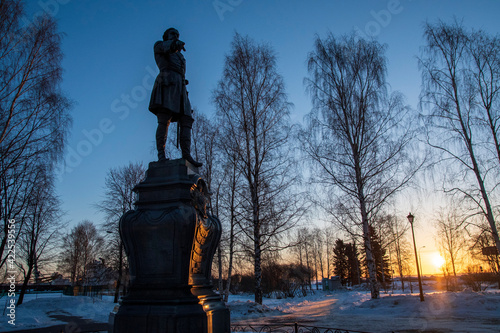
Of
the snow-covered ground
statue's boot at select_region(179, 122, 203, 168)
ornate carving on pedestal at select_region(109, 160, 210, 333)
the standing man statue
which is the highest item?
the standing man statue

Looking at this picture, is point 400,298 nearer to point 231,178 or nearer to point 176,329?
point 231,178

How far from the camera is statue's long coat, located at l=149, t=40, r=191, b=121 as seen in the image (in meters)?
5.85

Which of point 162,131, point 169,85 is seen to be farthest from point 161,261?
point 169,85

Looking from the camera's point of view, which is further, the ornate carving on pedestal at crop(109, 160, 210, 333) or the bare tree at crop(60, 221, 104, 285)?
the bare tree at crop(60, 221, 104, 285)

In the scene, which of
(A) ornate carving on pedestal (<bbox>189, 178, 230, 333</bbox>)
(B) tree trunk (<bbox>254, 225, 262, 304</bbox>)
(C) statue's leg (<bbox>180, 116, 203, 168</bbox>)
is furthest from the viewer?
(B) tree trunk (<bbox>254, 225, 262, 304</bbox>)

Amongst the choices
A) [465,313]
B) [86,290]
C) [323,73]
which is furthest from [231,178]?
[86,290]

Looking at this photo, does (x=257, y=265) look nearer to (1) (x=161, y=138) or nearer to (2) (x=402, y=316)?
(2) (x=402, y=316)

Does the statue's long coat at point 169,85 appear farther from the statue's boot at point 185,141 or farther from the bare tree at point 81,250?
the bare tree at point 81,250

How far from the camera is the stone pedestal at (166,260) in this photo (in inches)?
169

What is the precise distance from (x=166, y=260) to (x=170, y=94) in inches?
116

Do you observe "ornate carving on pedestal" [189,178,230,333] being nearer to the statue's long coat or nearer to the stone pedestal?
the stone pedestal

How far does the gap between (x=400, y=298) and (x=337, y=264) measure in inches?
1643

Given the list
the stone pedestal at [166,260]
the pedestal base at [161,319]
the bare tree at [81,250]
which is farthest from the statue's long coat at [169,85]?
the bare tree at [81,250]

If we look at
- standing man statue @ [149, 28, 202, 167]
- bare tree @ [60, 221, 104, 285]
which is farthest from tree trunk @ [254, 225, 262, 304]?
bare tree @ [60, 221, 104, 285]
